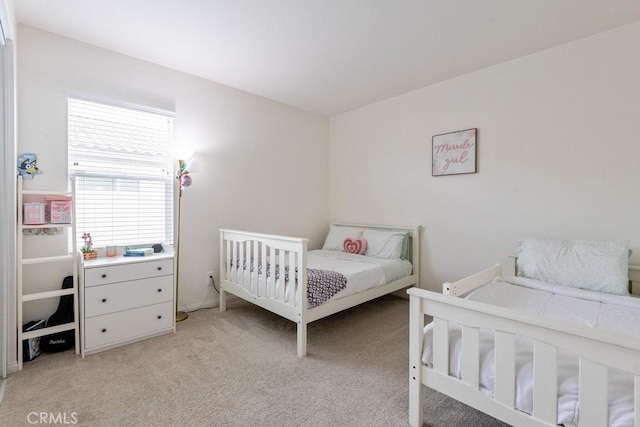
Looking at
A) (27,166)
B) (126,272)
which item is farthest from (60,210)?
(126,272)

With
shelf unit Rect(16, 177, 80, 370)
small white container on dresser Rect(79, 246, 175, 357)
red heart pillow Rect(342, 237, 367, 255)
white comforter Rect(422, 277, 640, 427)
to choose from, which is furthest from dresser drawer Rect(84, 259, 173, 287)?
white comforter Rect(422, 277, 640, 427)

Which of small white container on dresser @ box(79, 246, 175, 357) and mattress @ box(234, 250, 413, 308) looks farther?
mattress @ box(234, 250, 413, 308)

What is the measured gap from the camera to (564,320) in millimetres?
1482

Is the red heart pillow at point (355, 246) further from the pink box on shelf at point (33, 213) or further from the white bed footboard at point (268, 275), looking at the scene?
the pink box on shelf at point (33, 213)

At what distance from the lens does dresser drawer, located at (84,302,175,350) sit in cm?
202

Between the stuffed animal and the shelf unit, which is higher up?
the stuffed animal

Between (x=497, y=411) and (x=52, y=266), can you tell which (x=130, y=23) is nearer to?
(x=52, y=266)

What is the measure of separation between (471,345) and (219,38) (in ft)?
8.26

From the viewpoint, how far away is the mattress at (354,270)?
93.9 inches

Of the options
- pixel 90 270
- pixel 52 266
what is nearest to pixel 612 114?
pixel 90 270

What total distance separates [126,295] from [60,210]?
0.74m

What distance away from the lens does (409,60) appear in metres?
2.53

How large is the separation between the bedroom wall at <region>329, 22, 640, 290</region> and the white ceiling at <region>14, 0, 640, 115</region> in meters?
0.22

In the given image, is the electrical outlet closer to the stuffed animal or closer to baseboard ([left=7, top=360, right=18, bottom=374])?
baseboard ([left=7, top=360, right=18, bottom=374])
